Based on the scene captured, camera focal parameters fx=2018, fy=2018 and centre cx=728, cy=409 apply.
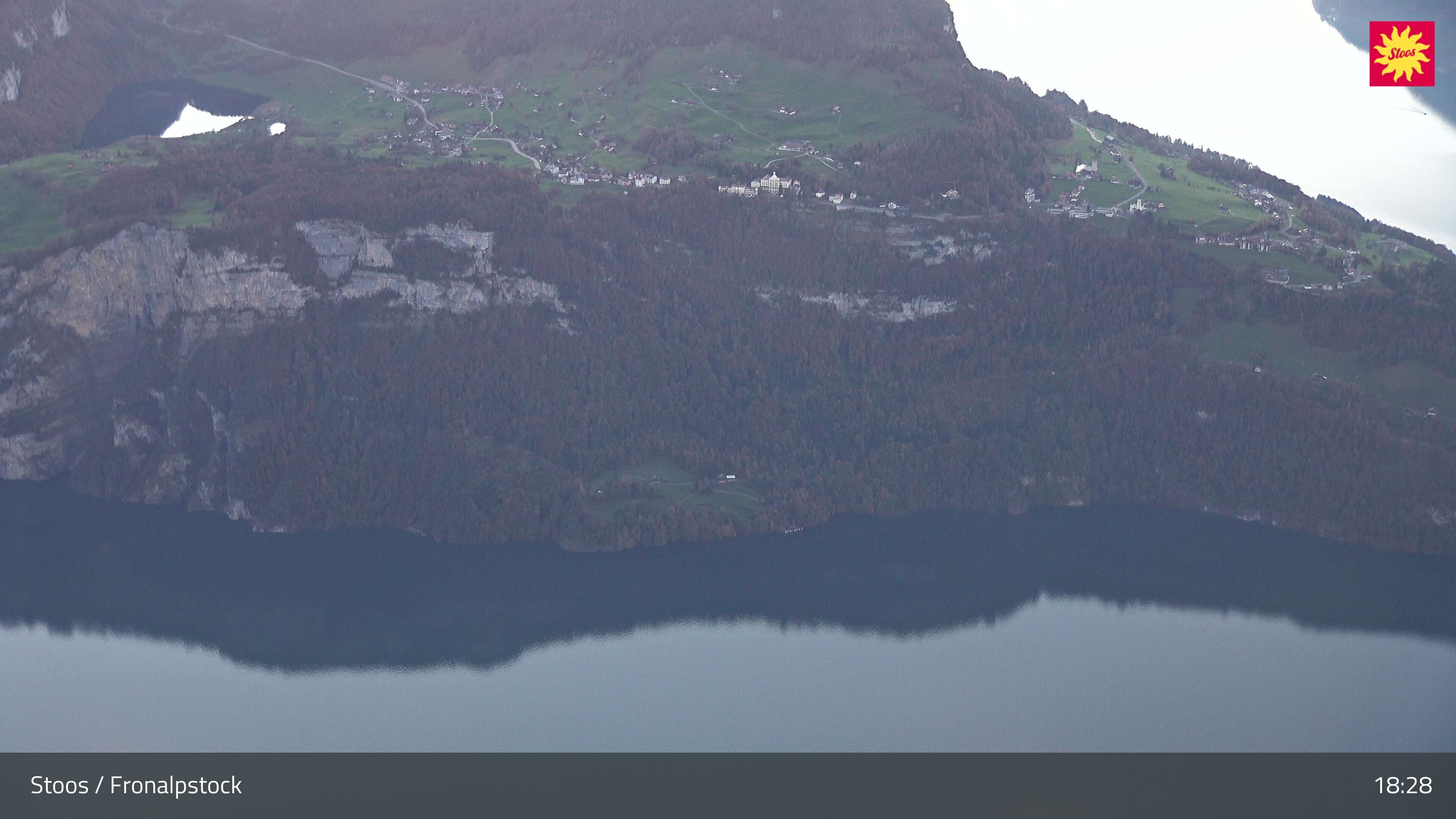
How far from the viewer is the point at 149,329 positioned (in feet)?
349

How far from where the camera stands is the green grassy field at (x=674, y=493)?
100875 millimetres

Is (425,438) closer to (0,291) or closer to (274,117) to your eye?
(0,291)

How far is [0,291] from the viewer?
352 ft

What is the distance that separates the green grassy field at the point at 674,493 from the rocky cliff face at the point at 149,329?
13305mm

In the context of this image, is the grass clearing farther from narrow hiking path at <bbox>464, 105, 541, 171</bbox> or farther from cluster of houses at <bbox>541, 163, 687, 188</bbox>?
narrow hiking path at <bbox>464, 105, 541, 171</bbox>

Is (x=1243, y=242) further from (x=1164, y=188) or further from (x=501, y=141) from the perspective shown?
(x=501, y=141)

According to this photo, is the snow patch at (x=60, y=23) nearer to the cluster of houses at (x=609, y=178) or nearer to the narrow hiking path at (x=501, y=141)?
the narrow hiking path at (x=501, y=141)

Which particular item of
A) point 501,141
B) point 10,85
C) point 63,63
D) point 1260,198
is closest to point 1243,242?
point 1260,198

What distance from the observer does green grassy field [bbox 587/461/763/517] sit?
10088 centimetres

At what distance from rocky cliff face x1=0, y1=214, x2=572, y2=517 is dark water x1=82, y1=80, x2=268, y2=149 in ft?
110

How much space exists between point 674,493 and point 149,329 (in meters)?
29.4
